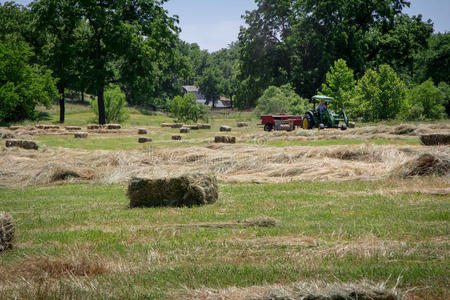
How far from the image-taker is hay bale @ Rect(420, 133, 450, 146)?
692 inches

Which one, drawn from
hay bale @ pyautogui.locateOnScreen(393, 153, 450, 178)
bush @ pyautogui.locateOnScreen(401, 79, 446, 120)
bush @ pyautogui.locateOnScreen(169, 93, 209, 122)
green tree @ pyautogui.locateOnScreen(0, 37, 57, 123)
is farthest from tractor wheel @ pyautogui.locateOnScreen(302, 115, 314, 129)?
bush @ pyautogui.locateOnScreen(401, 79, 446, 120)

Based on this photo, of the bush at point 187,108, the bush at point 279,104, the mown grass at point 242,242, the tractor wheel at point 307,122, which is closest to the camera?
the mown grass at point 242,242

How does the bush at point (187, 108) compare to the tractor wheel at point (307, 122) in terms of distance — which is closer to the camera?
the tractor wheel at point (307, 122)

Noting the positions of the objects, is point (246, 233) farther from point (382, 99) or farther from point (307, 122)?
point (382, 99)

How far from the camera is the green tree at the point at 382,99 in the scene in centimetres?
3997

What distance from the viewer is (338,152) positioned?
1466cm

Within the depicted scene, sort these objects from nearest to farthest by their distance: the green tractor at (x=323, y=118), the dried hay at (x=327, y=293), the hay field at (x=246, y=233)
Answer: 1. the dried hay at (x=327, y=293)
2. the hay field at (x=246, y=233)
3. the green tractor at (x=323, y=118)

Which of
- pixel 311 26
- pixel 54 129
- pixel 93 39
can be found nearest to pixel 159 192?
pixel 54 129

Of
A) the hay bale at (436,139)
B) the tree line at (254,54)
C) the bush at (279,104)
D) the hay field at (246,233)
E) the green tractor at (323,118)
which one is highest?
the tree line at (254,54)

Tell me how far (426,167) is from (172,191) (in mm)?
5762

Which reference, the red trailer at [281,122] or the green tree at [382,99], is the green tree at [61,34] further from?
the green tree at [382,99]

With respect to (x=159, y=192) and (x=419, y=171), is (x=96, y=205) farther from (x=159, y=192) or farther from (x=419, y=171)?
(x=419, y=171)

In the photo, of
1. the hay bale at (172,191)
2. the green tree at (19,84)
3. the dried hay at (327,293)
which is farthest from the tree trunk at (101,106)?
the dried hay at (327,293)

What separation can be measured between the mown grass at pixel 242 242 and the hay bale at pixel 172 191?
0.32 meters
